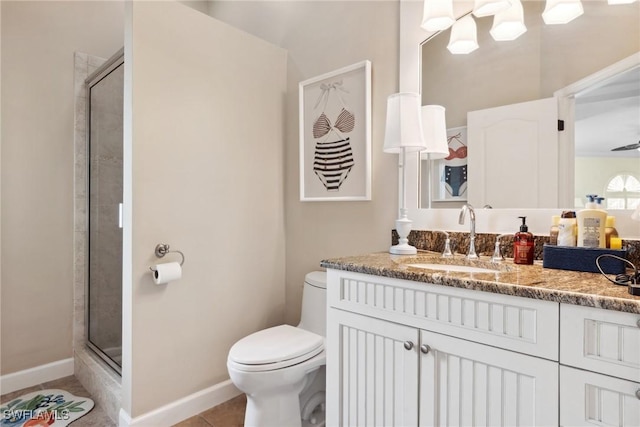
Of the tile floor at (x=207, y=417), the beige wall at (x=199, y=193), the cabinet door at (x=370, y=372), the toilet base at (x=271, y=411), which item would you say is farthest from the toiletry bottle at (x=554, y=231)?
the tile floor at (x=207, y=417)

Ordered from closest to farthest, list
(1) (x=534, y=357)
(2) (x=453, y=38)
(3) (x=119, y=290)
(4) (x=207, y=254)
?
(1) (x=534, y=357)
(2) (x=453, y=38)
(4) (x=207, y=254)
(3) (x=119, y=290)

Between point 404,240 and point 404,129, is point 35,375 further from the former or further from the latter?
point 404,129

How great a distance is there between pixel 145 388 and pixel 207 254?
702mm

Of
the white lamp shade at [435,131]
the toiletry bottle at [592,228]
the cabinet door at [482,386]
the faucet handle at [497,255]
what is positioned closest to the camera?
the cabinet door at [482,386]

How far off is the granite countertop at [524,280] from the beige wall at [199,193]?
2.98 feet

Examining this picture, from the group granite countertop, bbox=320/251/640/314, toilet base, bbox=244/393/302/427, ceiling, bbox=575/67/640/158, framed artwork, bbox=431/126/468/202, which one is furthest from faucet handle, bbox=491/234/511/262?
toilet base, bbox=244/393/302/427

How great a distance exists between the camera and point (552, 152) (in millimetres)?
1360

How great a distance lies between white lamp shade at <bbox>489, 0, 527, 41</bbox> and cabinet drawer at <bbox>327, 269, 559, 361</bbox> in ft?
3.67

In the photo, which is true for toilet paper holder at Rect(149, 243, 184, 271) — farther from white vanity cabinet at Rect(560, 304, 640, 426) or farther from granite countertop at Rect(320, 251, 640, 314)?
white vanity cabinet at Rect(560, 304, 640, 426)

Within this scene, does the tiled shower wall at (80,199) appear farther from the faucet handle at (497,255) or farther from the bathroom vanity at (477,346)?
the faucet handle at (497,255)

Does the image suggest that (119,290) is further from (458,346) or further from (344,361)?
(458,346)

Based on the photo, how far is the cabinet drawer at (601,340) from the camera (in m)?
0.77

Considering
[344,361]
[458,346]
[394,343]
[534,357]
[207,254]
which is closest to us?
[534,357]

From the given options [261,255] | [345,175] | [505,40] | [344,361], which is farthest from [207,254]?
[505,40]
